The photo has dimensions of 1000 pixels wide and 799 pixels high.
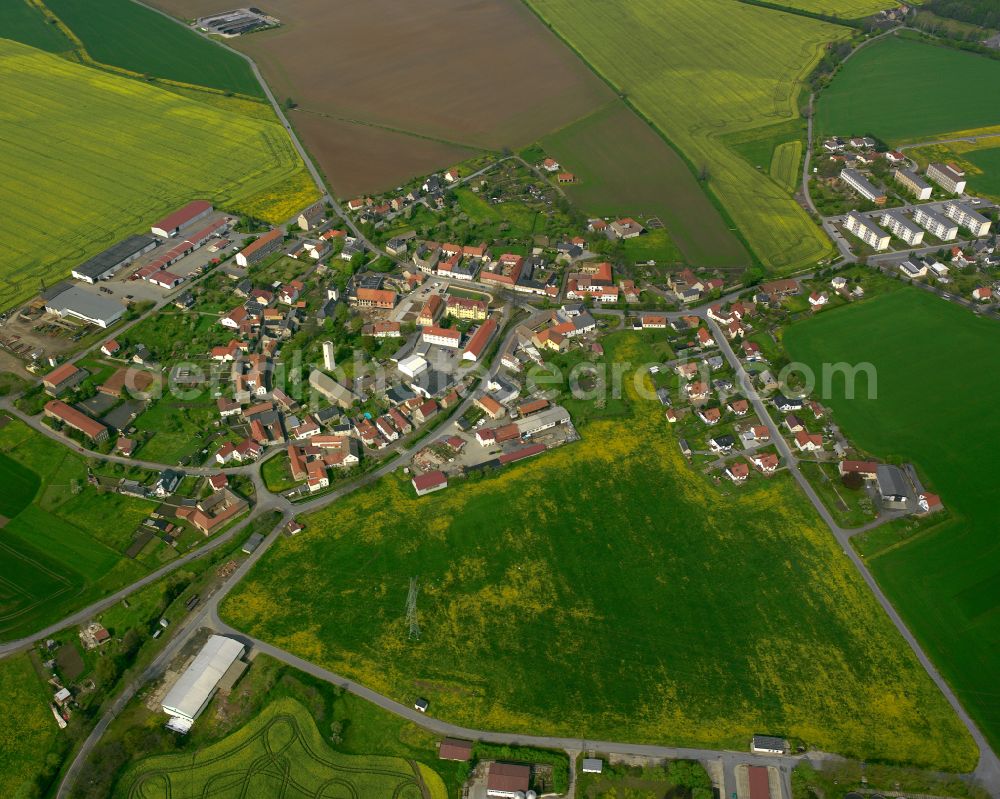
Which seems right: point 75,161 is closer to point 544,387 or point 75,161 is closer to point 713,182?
point 544,387

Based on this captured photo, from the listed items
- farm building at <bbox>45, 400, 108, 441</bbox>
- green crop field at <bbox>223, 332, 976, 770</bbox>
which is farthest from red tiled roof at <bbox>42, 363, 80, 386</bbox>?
green crop field at <bbox>223, 332, 976, 770</bbox>

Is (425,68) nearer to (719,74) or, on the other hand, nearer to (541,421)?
(719,74)

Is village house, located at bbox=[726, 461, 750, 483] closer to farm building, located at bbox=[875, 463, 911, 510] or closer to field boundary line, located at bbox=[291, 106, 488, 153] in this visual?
farm building, located at bbox=[875, 463, 911, 510]

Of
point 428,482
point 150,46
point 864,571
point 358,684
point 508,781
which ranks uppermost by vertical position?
point 150,46

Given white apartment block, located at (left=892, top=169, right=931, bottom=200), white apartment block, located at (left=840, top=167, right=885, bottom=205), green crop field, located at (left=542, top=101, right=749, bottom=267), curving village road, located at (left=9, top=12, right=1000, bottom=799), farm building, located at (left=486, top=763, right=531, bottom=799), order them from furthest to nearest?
white apartment block, located at (left=892, top=169, right=931, bottom=200) < white apartment block, located at (left=840, top=167, right=885, bottom=205) < green crop field, located at (left=542, top=101, right=749, bottom=267) < curving village road, located at (left=9, top=12, right=1000, bottom=799) < farm building, located at (left=486, top=763, right=531, bottom=799)

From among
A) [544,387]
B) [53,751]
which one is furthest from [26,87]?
[53,751]

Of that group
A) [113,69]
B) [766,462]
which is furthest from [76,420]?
[113,69]

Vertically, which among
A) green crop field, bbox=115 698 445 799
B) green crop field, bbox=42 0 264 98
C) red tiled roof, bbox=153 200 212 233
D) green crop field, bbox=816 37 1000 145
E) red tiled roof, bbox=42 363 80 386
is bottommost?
green crop field, bbox=115 698 445 799
